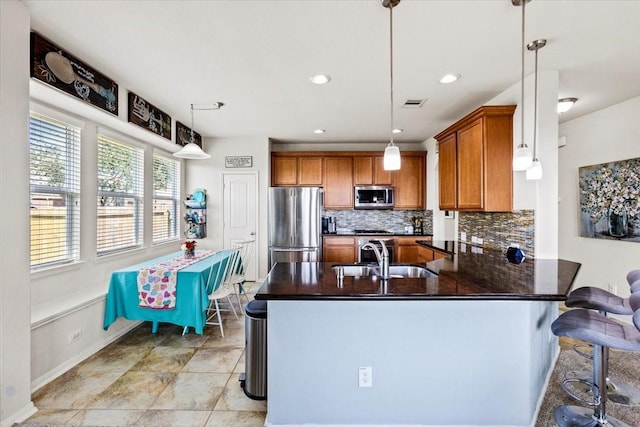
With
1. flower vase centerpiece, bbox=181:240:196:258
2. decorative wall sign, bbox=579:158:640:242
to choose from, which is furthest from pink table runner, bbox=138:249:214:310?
decorative wall sign, bbox=579:158:640:242

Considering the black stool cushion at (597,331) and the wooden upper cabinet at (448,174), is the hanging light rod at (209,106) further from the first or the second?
the black stool cushion at (597,331)

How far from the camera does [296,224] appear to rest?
4.88 meters

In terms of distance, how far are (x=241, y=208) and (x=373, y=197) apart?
2.20 m

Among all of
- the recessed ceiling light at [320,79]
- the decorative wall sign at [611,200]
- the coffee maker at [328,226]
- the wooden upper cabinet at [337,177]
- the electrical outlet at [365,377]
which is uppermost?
the recessed ceiling light at [320,79]

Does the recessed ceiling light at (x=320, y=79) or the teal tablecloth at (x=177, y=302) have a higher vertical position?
the recessed ceiling light at (x=320, y=79)

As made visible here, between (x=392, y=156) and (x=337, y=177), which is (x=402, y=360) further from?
(x=337, y=177)

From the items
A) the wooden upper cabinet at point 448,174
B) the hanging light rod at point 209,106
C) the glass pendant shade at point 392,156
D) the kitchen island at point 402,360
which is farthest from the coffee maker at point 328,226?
the kitchen island at point 402,360

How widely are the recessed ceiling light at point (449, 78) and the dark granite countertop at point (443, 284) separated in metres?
1.63

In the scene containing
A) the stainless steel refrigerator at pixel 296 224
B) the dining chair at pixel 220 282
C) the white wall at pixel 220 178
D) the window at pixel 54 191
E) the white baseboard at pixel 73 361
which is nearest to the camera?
the white baseboard at pixel 73 361

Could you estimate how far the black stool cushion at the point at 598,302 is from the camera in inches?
80.2

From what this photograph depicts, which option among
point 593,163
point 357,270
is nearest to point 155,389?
point 357,270

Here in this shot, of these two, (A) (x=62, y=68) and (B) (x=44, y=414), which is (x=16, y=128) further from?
(B) (x=44, y=414)

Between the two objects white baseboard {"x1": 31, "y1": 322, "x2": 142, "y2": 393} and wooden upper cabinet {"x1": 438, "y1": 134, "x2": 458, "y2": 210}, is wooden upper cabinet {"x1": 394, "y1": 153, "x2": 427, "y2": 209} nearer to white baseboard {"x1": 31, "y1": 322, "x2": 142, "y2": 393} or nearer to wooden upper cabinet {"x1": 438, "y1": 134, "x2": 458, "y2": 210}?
wooden upper cabinet {"x1": 438, "y1": 134, "x2": 458, "y2": 210}

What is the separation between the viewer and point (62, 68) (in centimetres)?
230
